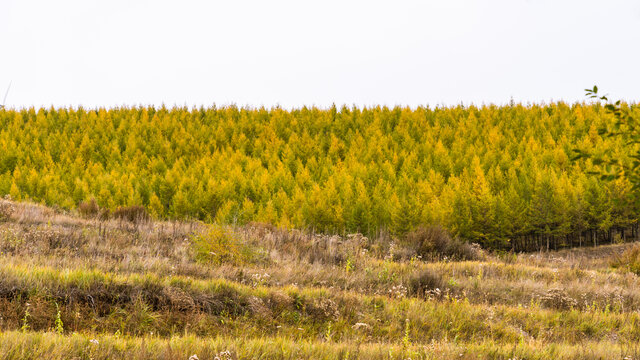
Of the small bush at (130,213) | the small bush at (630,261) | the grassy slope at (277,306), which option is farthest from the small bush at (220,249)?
the small bush at (630,261)

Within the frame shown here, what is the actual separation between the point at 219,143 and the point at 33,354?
30.1 m

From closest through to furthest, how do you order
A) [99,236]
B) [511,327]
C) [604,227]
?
[511,327] → [99,236] → [604,227]

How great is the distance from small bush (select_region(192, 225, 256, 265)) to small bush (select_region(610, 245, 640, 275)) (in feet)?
33.9

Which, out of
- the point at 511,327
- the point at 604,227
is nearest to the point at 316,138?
the point at 604,227

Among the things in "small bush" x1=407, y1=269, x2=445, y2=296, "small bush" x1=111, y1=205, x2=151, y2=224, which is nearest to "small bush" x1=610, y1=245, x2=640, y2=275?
"small bush" x1=407, y1=269, x2=445, y2=296

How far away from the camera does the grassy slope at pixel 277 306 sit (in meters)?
5.22

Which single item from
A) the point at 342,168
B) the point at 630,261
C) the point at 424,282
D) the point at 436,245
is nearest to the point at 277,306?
the point at 424,282

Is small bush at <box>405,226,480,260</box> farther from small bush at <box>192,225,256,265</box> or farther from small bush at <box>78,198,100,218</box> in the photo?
small bush at <box>78,198,100,218</box>

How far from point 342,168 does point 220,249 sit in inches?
616

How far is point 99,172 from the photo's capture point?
27797mm

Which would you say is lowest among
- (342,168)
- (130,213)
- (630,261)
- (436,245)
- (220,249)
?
(630,261)

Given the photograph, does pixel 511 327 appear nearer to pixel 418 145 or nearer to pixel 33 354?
pixel 33 354

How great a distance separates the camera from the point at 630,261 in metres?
14.9

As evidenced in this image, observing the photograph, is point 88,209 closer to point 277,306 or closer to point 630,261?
point 277,306
